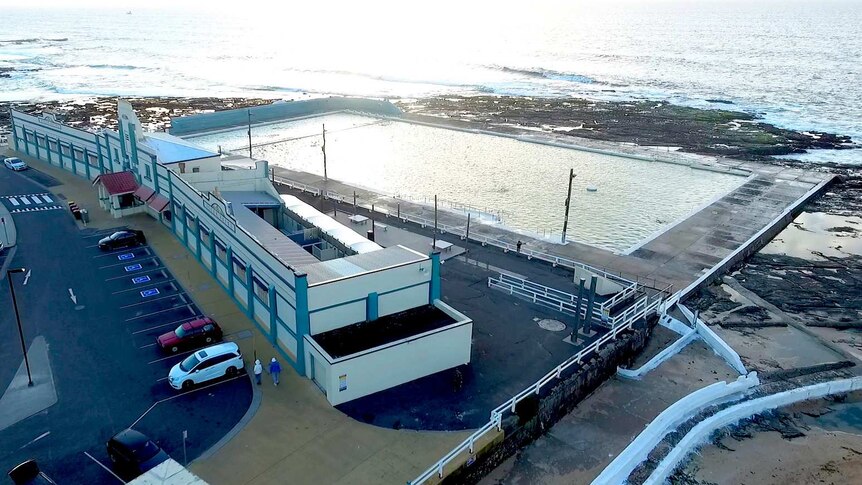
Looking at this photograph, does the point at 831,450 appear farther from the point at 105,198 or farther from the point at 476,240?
the point at 105,198

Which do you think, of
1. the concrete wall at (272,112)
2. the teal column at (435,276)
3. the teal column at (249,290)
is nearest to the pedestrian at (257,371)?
the teal column at (249,290)

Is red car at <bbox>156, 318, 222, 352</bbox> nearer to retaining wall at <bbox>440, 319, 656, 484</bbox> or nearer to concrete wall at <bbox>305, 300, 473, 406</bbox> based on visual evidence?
concrete wall at <bbox>305, 300, 473, 406</bbox>

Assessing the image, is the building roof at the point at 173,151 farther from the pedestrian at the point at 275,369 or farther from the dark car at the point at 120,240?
the pedestrian at the point at 275,369

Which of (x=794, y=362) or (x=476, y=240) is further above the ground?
(x=476, y=240)

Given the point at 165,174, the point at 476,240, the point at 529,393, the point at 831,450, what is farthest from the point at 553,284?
the point at 165,174

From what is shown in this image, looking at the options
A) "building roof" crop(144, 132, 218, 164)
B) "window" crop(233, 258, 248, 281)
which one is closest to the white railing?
"window" crop(233, 258, 248, 281)

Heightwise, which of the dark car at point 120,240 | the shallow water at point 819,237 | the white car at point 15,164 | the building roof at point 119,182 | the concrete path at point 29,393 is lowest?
the concrete path at point 29,393

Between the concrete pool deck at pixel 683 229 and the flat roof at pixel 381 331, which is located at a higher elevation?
the flat roof at pixel 381 331
